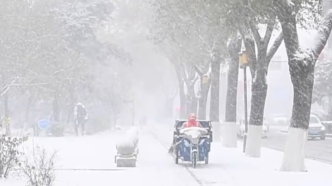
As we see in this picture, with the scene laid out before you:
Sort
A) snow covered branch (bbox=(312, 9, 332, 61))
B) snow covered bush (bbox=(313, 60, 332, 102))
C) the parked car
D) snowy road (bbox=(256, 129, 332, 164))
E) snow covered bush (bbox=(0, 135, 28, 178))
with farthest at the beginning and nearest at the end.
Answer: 1. snow covered bush (bbox=(313, 60, 332, 102))
2. the parked car
3. snowy road (bbox=(256, 129, 332, 164))
4. snow covered branch (bbox=(312, 9, 332, 61))
5. snow covered bush (bbox=(0, 135, 28, 178))

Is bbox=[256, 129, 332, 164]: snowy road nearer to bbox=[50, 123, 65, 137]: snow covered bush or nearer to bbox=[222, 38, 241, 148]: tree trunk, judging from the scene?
bbox=[222, 38, 241, 148]: tree trunk

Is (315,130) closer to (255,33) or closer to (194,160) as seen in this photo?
(255,33)

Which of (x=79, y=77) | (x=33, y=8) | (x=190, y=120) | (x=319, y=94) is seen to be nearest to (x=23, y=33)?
(x=33, y=8)

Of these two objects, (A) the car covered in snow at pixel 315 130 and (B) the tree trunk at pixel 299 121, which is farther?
(A) the car covered in snow at pixel 315 130

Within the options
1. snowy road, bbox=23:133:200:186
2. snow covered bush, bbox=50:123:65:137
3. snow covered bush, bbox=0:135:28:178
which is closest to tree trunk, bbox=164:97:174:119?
snow covered bush, bbox=50:123:65:137

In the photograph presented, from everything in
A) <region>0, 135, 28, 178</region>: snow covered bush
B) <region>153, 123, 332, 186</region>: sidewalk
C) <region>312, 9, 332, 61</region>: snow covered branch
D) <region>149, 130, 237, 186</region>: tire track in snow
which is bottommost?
<region>149, 130, 237, 186</region>: tire track in snow

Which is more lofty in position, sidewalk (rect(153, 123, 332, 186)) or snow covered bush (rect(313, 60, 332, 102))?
snow covered bush (rect(313, 60, 332, 102))

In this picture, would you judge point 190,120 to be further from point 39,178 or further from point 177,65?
point 177,65

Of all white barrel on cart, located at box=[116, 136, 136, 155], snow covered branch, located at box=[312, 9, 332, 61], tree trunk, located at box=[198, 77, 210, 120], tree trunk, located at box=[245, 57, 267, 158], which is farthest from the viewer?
tree trunk, located at box=[198, 77, 210, 120]

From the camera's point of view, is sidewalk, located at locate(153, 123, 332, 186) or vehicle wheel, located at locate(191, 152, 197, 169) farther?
vehicle wheel, located at locate(191, 152, 197, 169)

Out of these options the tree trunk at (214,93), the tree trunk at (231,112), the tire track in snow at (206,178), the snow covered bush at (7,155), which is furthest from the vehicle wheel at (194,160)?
the tree trunk at (214,93)

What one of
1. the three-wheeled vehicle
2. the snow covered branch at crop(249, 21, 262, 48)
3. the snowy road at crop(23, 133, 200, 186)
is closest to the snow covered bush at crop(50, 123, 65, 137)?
the snowy road at crop(23, 133, 200, 186)

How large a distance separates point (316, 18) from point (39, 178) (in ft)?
31.0

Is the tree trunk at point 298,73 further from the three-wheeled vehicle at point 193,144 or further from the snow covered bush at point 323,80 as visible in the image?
the snow covered bush at point 323,80
